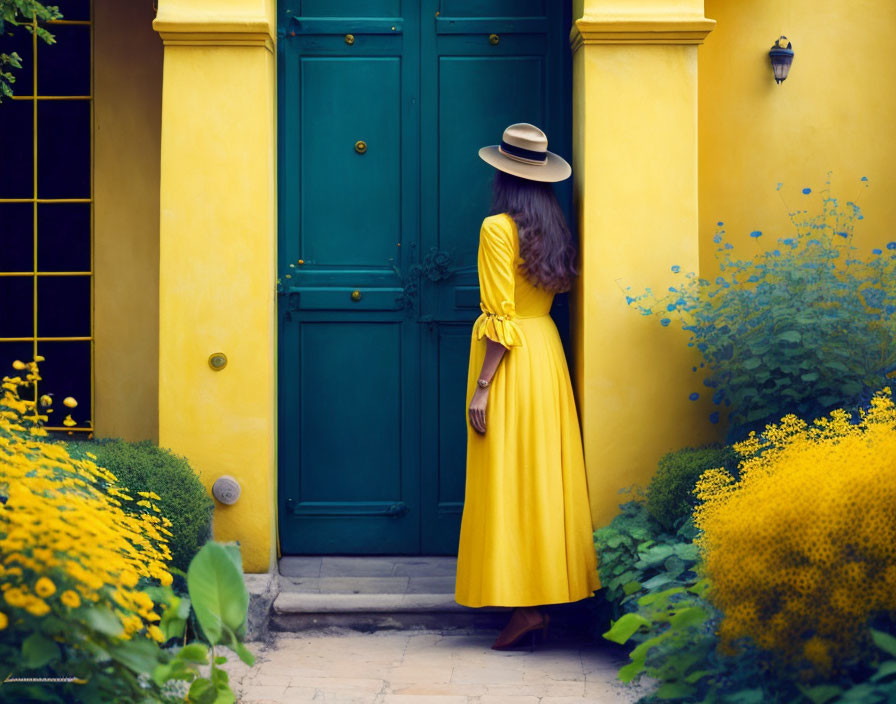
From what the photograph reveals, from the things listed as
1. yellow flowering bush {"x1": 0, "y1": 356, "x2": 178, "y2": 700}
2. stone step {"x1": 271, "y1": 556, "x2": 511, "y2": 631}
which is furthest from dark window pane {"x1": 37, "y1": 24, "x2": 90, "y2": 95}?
yellow flowering bush {"x1": 0, "y1": 356, "x2": 178, "y2": 700}

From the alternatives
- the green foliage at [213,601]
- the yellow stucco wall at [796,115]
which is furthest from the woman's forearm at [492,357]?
the green foliage at [213,601]

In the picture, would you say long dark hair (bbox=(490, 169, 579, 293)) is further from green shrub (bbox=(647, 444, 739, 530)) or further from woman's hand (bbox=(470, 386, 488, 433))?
green shrub (bbox=(647, 444, 739, 530))

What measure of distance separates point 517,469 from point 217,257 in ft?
5.88

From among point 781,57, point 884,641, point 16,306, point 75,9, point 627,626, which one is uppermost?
point 75,9

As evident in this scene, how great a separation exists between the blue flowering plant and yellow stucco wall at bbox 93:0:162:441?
267cm

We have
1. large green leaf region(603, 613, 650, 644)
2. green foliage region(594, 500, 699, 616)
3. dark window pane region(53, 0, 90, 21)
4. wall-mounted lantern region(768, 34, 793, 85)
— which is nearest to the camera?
large green leaf region(603, 613, 650, 644)

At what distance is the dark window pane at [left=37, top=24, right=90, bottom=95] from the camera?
20.1 feet

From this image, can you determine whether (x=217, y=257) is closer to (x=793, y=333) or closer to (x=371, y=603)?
(x=371, y=603)

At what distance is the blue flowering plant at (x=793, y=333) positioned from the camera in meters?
4.77

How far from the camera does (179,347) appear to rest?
5.52 m

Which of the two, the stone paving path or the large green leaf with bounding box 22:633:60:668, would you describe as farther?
the stone paving path

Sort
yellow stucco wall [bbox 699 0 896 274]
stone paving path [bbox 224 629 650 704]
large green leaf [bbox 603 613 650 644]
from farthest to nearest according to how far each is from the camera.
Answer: yellow stucco wall [bbox 699 0 896 274] < stone paving path [bbox 224 629 650 704] < large green leaf [bbox 603 613 650 644]

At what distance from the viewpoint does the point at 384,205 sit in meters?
5.95

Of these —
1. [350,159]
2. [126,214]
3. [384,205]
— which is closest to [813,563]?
[384,205]
